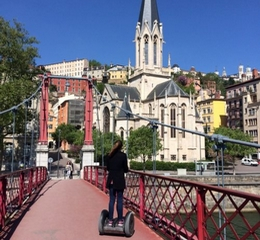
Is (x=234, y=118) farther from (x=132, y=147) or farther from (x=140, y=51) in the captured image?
(x=132, y=147)

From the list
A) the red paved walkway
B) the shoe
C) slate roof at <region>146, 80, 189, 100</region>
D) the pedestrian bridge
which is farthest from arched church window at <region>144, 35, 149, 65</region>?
the shoe

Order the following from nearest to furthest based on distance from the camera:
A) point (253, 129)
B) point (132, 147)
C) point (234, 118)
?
point (132, 147) < point (253, 129) < point (234, 118)

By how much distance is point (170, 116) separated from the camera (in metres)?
50.1

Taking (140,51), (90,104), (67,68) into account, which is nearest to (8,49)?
(90,104)

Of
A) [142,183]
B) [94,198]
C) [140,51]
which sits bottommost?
[94,198]

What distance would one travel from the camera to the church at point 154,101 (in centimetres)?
4900

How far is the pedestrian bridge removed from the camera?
400cm

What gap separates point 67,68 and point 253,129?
11380cm

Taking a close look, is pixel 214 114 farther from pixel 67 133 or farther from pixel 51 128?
pixel 51 128

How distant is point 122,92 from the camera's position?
5706 cm

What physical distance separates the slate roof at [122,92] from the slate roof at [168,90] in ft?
8.98

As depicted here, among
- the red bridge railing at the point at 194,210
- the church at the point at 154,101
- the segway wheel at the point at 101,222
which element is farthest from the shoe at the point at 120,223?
the church at the point at 154,101

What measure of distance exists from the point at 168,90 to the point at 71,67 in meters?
108

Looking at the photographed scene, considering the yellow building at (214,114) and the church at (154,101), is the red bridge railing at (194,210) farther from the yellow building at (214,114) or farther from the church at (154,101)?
the yellow building at (214,114)
